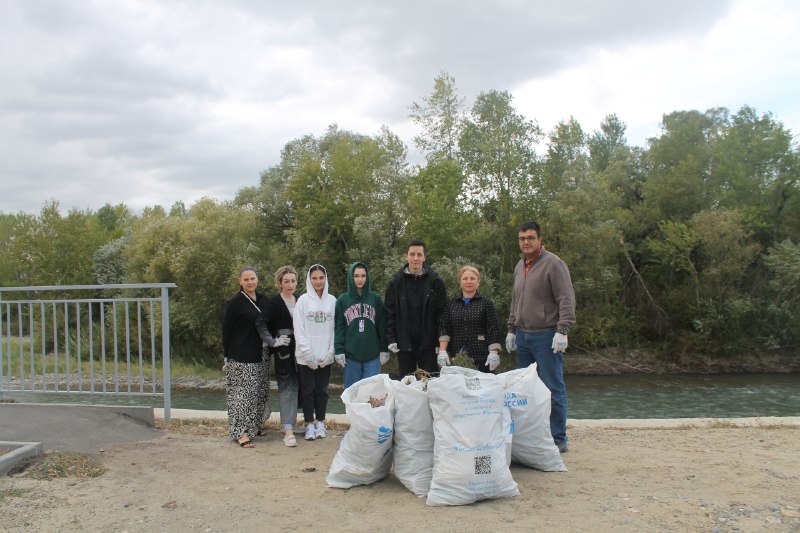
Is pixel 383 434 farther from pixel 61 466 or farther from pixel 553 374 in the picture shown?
pixel 61 466

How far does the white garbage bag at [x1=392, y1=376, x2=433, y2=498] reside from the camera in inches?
135

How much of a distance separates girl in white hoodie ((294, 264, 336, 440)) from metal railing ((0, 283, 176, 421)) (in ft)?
3.43

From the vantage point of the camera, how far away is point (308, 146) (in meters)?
29.1

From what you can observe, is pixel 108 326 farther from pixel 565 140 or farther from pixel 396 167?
pixel 565 140

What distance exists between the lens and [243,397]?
187 inches

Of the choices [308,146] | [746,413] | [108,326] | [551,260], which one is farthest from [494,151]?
[551,260]

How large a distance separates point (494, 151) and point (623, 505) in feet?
66.8

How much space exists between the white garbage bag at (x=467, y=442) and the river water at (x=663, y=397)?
30.8 feet

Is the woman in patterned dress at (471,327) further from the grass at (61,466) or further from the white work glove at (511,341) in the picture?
the grass at (61,466)

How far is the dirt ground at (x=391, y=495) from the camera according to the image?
118 inches

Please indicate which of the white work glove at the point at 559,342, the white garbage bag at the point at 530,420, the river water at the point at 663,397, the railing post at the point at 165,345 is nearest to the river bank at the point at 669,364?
the river water at the point at 663,397

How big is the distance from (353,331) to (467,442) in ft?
5.86

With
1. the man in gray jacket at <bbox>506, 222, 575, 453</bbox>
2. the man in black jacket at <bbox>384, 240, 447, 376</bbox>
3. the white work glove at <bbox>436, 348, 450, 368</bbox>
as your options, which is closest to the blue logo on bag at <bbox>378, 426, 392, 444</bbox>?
the white work glove at <bbox>436, 348, 450, 368</bbox>

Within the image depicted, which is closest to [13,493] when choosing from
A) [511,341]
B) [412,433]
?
[412,433]
